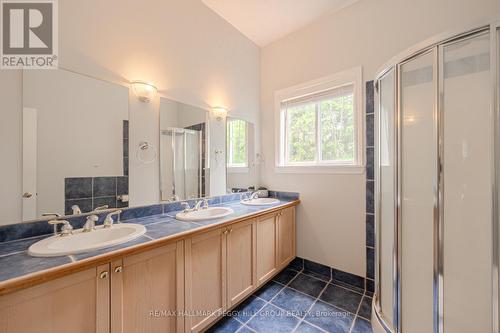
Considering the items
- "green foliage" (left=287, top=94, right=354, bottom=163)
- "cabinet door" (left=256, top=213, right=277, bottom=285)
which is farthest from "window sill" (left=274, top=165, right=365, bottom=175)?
"cabinet door" (left=256, top=213, right=277, bottom=285)

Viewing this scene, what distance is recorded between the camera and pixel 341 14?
7.14 ft

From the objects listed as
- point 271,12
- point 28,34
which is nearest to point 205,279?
point 28,34

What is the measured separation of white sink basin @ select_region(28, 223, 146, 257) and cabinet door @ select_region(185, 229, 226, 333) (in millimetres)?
382

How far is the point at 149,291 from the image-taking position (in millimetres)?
1122

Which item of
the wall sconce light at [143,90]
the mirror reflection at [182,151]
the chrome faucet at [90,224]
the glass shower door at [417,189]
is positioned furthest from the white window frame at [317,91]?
the chrome faucet at [90,224]

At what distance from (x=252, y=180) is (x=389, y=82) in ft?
6.05

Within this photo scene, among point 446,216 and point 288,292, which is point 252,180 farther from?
point 446,216

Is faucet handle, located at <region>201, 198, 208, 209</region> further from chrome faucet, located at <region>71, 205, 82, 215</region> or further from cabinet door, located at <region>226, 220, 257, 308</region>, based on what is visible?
chrome faucet, located at <region>71, 205, 82, 215</region>

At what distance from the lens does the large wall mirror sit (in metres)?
1.13

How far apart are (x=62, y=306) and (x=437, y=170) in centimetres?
206

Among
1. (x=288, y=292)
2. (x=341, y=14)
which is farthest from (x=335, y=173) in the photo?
(x=341, y=14)

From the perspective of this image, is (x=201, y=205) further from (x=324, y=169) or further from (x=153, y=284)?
(x=324, y=169)

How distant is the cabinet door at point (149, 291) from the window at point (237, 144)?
1411 millimetres

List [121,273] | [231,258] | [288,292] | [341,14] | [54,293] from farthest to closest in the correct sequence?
[341,14], [288,292], [231,258], [121,273], [54,293]
